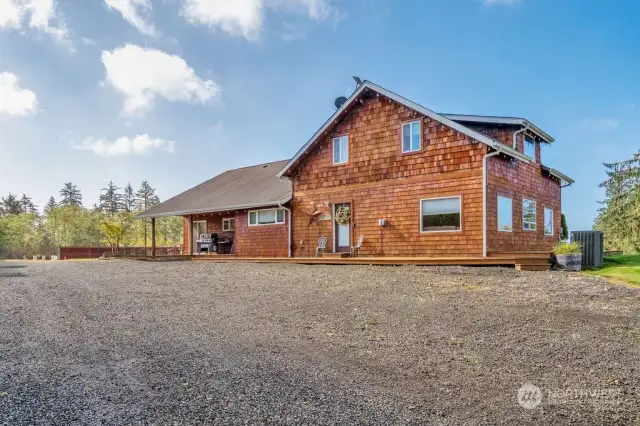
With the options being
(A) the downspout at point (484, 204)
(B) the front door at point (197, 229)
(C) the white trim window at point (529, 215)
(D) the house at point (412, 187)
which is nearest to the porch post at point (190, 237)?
(B) the front door at point (197, 229)

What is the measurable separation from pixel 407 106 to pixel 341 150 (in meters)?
3.08

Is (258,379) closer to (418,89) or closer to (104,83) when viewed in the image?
(104,83)

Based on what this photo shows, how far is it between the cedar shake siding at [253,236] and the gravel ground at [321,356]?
994 centimetres

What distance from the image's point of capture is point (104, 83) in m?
16.2

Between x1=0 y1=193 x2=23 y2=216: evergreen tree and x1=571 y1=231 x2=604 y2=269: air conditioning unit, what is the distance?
276 ft

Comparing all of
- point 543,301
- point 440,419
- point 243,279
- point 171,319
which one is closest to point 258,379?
point 440,419

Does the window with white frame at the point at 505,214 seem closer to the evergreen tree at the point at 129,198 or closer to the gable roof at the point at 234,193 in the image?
the gable roof at the point at 234,193

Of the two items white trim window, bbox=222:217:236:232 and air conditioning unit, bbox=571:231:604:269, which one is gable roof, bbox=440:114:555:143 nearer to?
air conditioning unit, bbox=571:231:604:269

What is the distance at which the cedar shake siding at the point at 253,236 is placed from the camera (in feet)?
58.6

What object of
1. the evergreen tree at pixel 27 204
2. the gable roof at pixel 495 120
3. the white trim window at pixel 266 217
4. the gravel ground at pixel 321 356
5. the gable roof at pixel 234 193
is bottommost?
the gravel ground at pixel 321 356

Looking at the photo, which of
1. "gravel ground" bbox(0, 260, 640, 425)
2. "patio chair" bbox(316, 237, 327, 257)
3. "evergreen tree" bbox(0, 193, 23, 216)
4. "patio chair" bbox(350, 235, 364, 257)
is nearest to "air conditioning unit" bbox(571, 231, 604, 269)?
"gravel ground" bbox(0, 260, 640, 425)

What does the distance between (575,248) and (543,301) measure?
5.66m

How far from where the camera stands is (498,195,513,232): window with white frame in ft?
42.9

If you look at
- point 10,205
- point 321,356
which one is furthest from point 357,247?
point 10,205
